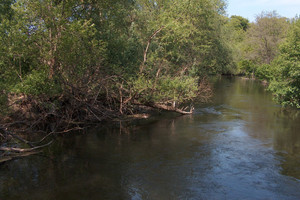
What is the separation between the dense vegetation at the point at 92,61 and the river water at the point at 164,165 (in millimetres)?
2069

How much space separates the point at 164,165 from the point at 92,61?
880 centimetres

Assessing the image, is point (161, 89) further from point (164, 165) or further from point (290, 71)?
point (290, 71)

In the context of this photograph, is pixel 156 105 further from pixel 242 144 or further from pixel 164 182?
pixel 164 182

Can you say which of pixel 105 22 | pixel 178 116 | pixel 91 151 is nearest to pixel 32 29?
pixel 105 22

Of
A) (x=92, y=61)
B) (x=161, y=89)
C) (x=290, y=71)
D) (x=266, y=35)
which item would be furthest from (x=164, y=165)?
(x=266, y=35)

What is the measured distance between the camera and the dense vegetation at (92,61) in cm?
1603

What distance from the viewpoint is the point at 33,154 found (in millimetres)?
14305

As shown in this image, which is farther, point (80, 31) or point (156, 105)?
point (156, 105)

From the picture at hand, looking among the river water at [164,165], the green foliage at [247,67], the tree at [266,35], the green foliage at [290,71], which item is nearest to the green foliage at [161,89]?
the river water at [164,165]

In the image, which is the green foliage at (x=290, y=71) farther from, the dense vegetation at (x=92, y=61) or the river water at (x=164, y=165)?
the river water at (x=164, y=165)

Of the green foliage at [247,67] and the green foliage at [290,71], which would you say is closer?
the green foliage at [290,71]

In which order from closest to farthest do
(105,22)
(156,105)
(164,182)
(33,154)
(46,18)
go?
(164,182)
(33,154)
(46,18)
(105,22)
(156,105)

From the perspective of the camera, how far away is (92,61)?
18.7 metres

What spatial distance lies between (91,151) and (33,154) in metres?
2.87
